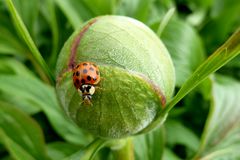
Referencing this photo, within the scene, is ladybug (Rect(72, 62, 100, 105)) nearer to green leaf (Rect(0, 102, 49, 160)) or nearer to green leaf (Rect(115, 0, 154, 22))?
green leaf (Rect(0, 102, 49, 160))

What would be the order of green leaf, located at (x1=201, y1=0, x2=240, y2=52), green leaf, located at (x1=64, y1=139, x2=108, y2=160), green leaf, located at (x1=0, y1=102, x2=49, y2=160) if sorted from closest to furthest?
green leaf, located at (x1=64, y1=139, x2=108, y2=160) < green leaf, located at (x1=0, y1=102, x2=49, y2=160) < green leaf, located at (x1=201, y1=0, x2=240, y2=52)

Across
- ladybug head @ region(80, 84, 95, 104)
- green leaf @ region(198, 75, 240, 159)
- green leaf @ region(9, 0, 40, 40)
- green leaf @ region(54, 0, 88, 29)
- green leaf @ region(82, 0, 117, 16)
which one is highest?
ladybug head @ region(80, 84, 95, 104)

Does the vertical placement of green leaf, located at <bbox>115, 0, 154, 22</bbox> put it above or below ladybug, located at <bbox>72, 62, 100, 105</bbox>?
below

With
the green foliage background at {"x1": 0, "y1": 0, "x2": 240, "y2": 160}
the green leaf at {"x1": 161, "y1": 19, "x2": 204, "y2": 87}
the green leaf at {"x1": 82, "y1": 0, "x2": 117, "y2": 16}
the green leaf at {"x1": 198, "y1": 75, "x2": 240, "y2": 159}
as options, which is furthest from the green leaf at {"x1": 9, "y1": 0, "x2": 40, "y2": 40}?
the green leaf at {"x1": 198, "y1": 75, "x2": 240, "y2": 159}

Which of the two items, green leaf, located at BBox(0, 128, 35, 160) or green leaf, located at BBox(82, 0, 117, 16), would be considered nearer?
green leaf, located at BBox(0, 128, 35, 160)

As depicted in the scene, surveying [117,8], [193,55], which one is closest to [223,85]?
[193,55]

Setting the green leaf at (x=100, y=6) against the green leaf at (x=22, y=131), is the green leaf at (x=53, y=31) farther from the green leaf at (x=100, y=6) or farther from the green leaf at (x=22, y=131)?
the green leaf at (x=22, y=131)

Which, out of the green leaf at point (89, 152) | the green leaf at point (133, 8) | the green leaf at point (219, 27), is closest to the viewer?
the green leaf at point (89, 152)

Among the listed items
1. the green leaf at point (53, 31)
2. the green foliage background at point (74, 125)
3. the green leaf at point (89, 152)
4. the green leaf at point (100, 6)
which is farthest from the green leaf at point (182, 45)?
the green leaf at point (89, 152)
